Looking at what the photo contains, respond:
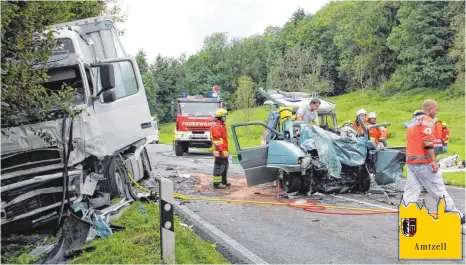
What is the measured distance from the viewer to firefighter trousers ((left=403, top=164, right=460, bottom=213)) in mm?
6383

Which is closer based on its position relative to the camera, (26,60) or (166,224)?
(166,224)

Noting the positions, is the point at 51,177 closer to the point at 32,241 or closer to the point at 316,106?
the point at 32,241

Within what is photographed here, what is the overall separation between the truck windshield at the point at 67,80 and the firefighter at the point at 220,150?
3.65 meters

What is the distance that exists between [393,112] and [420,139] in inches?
1336

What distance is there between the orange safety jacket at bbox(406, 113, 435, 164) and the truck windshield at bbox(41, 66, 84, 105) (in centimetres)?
494

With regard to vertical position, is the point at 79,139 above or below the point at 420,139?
above

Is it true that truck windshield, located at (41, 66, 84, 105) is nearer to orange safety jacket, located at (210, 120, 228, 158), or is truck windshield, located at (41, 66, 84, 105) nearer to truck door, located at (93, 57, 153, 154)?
truck door, located at (93, 57, 153, 154)

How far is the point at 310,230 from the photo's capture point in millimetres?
6227

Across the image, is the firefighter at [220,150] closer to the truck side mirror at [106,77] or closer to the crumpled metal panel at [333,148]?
the crumpled metal panel at [333,148]

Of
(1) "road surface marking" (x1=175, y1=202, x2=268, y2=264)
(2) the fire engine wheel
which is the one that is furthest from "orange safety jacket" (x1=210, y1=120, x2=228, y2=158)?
(2) the fire engine wheel

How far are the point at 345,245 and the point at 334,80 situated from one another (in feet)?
206

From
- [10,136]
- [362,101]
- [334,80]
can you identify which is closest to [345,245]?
[10,136]

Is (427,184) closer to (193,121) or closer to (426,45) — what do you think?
(193,121)

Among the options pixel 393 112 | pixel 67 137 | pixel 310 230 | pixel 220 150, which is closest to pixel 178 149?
pixel 220 150
